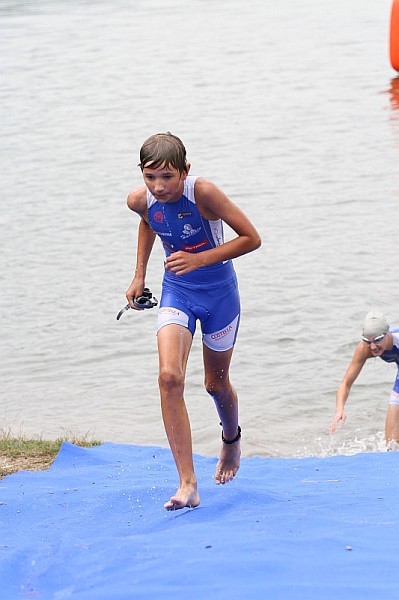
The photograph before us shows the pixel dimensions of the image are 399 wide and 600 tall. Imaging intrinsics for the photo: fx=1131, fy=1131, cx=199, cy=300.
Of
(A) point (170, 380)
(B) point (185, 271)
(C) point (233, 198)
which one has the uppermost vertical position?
(B) point (185, 271)

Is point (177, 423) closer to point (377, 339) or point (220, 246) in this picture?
point (220, 246)

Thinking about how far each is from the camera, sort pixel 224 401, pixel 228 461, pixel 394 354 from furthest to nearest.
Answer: pixel 394 354, pixel 228 461, pixel 224 401

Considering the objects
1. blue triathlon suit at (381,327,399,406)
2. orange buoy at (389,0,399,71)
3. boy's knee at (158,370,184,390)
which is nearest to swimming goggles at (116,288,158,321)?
boy's knee at (158,370,184,390)

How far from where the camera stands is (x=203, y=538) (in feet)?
17.1

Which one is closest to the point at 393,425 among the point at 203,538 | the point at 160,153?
the point at 160,153

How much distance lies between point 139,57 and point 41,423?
30.0m

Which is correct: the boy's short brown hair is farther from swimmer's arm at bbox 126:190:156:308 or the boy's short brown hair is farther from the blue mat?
the blue mat

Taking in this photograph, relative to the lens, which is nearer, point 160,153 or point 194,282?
point 160,153

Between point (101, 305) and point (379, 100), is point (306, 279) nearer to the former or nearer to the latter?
point (101, 305)

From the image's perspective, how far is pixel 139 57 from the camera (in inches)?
1575

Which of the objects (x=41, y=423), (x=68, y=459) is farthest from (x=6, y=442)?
(x=41, y=423)

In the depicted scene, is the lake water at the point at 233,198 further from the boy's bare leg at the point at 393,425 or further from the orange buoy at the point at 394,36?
the orange buoy at the point at 394,36

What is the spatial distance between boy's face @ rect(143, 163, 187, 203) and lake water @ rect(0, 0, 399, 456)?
5.08 meters

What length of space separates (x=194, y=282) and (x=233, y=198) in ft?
46.8
